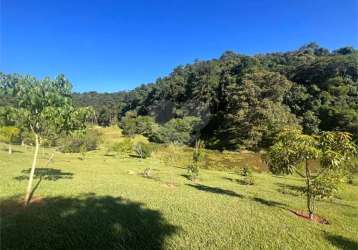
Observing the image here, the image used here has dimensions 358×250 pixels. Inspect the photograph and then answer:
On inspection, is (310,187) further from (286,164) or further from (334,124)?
(334,124)

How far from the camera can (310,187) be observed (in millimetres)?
11508

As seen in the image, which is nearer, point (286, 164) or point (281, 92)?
point (286, 164)

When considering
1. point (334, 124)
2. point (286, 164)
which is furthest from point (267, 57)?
point (286, 164)

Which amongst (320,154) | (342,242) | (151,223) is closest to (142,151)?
(320,154)

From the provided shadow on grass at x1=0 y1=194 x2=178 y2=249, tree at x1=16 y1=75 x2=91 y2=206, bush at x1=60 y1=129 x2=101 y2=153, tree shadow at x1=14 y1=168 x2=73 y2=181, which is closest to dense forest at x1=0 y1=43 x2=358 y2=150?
bush at x1=60 y1=129 x2=101 y2=153

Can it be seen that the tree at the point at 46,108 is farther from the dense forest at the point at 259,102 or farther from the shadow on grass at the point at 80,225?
the dense forest at the point at 259,102

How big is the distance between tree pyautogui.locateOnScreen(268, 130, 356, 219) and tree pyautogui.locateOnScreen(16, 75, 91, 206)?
826 centimetres

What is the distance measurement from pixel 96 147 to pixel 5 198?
44014mm

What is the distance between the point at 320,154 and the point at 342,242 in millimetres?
3286

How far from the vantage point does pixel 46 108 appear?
879cm

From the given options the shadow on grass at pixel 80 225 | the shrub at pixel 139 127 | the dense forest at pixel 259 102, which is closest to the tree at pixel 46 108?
the shadow on grass at pixel 80 225

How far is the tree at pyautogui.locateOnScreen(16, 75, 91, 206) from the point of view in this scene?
8859mm

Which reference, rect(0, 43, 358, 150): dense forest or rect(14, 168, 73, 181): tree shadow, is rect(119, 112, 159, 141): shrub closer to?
rect(0, 43, 358, 150): dense forest

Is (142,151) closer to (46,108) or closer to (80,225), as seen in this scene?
(46,108)
